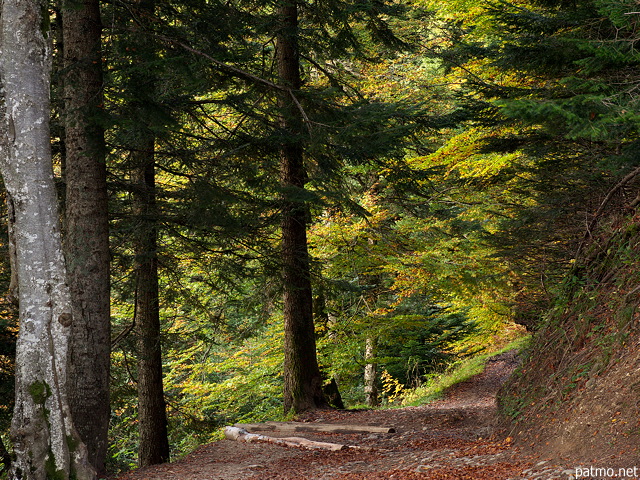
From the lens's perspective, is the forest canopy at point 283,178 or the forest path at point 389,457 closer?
the forest path at point 389,457

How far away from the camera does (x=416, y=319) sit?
13.8m

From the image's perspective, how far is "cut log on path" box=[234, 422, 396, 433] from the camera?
9.33m

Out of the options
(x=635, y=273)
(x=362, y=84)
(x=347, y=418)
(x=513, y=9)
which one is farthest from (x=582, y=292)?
(x=362, y=84)

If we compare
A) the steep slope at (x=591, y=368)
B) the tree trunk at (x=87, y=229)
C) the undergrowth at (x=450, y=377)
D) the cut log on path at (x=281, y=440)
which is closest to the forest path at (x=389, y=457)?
the cut log on path at (x=281, y=440)

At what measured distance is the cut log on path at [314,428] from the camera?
933cm

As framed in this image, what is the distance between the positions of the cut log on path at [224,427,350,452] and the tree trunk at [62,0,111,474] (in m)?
2.96

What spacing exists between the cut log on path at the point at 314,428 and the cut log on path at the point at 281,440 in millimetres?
274

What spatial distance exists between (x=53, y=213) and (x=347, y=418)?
6.89 m

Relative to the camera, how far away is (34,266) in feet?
18.5

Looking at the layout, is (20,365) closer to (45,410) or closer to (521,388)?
(45,410)

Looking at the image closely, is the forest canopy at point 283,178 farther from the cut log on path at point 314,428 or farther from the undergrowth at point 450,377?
the undergrowth at point 450,377

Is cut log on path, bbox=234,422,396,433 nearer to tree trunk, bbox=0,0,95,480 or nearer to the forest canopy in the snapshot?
the forest canopy

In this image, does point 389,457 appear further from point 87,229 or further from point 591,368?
point 87,229

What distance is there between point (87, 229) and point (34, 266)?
5.24 ft
